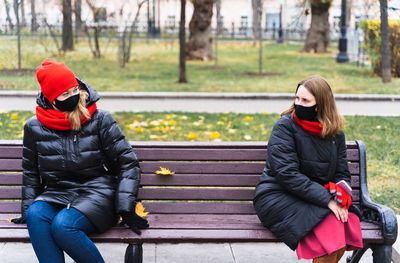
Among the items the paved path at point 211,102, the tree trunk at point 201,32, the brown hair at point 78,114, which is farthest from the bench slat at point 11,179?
the tree trunk at point 201,32

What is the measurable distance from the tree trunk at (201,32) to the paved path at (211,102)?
10.00 metres

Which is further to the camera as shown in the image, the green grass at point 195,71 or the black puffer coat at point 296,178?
the green grass at point 195,71

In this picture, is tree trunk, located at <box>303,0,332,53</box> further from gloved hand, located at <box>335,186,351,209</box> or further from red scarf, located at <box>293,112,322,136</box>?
gloved hand, located at <box>335,186,351,209</box>

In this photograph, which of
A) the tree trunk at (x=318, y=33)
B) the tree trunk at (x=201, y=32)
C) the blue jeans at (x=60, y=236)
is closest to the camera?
the blue jeans at (x=60, y=236)

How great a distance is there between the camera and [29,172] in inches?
150

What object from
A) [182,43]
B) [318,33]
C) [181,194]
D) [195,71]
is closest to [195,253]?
[181,194]

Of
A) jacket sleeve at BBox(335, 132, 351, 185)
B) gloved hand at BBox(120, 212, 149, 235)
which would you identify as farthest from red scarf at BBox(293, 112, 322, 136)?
gloved hand at BBox(120, 212, 149, 235)

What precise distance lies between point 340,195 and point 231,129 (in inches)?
198

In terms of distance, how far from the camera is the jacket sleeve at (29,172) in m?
3.75

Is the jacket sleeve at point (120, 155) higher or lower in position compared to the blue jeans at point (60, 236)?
higher

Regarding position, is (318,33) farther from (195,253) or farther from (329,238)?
(329,238)

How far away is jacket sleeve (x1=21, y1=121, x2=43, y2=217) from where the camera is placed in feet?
12.3

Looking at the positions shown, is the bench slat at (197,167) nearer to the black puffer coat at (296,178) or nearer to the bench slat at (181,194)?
the bench slat at (181,194)

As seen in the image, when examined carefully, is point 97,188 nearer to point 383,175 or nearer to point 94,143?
point 94,143
